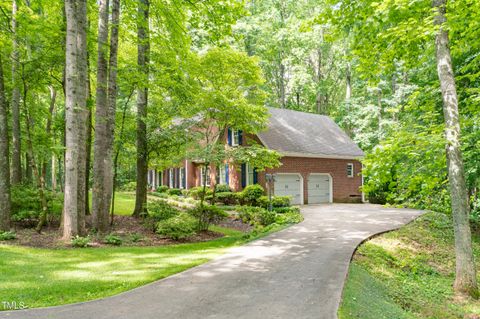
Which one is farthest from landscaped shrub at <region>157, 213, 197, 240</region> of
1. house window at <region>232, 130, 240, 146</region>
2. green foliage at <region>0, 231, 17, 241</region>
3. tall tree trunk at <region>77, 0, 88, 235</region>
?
house window at <region>232, 130, 240, 146</region>

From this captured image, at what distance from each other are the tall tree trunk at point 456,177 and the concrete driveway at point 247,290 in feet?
7.97

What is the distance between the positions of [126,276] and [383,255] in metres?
6.90

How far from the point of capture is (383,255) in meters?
9.43

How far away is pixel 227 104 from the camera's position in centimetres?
1193

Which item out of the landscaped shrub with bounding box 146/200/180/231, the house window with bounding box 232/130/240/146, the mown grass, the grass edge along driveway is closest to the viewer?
the grass edge along driveway

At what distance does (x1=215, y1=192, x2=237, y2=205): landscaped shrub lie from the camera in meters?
20.2

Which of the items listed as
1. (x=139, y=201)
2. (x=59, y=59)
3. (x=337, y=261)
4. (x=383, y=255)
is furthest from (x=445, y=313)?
(x=59, y=59)

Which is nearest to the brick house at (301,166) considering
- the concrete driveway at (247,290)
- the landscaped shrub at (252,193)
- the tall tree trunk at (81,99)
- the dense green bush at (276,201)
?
the landscaped shrub at (252,193)

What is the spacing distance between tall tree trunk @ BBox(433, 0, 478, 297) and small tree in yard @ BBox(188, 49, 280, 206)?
627cm

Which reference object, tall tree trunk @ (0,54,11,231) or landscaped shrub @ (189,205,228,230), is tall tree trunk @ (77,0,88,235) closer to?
tall tree trunk @ (0,54,11,231)

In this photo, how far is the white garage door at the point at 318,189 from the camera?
2243cm

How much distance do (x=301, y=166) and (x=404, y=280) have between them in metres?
13.8

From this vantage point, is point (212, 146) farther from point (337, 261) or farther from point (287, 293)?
point (287, 293)


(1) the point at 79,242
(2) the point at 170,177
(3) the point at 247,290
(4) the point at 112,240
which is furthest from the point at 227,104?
(2) the point at 170,177
